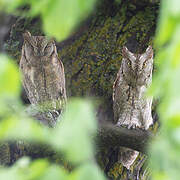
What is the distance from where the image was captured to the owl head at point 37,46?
2840 millimetres

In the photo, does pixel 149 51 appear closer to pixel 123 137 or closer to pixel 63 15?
pixel 123 137

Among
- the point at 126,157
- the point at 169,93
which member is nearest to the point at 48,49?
the point at 126,157

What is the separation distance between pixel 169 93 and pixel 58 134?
0.21 meters

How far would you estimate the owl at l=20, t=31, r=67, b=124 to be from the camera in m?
2.95

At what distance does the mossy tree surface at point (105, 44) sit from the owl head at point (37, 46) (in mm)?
211

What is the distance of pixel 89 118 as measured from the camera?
76 cm

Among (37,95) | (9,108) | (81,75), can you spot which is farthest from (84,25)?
(9,108)

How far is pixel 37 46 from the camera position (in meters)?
2.90

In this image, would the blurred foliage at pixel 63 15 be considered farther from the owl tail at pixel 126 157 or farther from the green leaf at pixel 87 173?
the owl tail at pixel 126 157

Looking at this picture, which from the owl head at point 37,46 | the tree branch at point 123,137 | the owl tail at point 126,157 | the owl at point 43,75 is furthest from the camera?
the owl at point 43,75

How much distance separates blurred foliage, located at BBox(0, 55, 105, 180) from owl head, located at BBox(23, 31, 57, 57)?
6.72 ft

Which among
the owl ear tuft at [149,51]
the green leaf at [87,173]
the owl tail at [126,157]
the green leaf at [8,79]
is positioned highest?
the green leaf at [8,79]

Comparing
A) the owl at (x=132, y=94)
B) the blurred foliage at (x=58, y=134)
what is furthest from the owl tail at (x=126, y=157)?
the blurred foliage at (x=58, y=134)

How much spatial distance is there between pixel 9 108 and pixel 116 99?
1.94 meters
